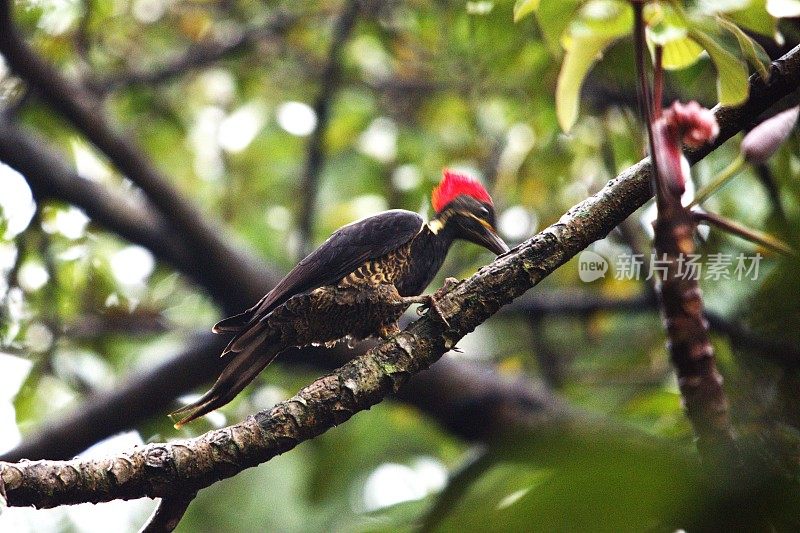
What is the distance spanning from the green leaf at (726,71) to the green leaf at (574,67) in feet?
0.54

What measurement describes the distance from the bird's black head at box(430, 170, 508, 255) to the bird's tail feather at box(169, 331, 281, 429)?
527 millimetres

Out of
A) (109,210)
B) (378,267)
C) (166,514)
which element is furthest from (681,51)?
(109,210)

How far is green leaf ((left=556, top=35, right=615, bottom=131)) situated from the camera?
148 cm

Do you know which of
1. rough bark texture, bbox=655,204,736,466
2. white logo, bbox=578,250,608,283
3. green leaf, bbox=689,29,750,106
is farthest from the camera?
white logo, bbox=578,250,608,283

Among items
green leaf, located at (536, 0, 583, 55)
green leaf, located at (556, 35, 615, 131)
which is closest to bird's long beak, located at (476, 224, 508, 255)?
green leaf, located at (556, 35, 615, 131)

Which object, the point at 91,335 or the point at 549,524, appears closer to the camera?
the point at 549,524

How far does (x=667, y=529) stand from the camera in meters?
0.74

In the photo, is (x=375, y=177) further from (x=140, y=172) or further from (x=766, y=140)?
(x=766, y=140)

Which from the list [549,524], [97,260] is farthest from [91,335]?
[549,524]

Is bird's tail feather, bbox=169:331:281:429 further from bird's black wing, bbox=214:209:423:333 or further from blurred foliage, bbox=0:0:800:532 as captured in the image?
blurred foliage, bbox=0:0:800:532

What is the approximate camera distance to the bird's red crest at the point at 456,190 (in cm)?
203

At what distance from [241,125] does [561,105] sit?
16.7 feet

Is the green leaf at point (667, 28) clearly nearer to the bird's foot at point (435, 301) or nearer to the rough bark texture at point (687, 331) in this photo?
the rough bark texture at point (687, 331)

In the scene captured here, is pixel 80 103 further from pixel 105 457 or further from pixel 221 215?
pixel 105 457
